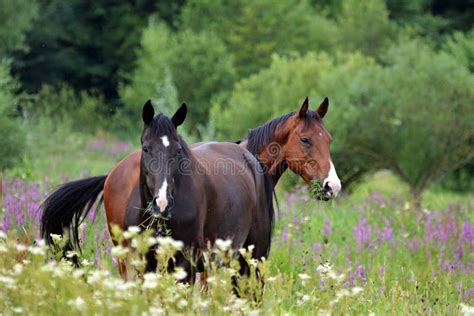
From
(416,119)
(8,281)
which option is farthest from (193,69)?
(8,281)

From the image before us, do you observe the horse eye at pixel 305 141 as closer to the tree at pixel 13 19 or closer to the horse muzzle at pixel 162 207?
the horse muzzle at pixel 162 207

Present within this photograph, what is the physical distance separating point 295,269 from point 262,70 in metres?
16.9

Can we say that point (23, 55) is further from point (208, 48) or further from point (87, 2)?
point (208, 48)

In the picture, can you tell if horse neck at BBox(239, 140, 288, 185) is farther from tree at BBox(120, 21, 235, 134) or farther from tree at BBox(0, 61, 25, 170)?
tree at BBox(120, 21, 235, 134)

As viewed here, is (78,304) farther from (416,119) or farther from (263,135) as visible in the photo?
(416,119)

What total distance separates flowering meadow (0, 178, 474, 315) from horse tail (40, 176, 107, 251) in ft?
0.58

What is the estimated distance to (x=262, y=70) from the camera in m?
25.1

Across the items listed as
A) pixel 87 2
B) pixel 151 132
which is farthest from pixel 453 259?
pixel 87 2

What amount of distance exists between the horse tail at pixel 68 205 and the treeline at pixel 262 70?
8.15 m

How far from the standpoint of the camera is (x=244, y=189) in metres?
7.44

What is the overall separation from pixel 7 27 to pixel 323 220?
23306 millimetres

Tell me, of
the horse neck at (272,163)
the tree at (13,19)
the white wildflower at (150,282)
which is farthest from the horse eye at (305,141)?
the tree at (13,19)

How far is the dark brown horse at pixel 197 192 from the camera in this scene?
19.7ft

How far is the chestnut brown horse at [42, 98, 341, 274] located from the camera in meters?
6.59
